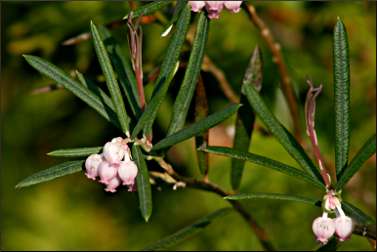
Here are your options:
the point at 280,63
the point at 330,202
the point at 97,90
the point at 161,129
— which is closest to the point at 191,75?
the point at 97,90

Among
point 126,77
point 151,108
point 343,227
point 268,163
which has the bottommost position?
point 343,227

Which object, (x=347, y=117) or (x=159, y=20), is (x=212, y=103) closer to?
(x=159, y=20)

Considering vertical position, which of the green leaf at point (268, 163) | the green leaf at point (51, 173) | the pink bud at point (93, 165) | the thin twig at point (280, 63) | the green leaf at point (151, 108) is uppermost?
the thin twig at point (280, 63)

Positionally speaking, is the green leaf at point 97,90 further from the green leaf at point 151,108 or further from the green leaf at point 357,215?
the green leaf at point 357,215

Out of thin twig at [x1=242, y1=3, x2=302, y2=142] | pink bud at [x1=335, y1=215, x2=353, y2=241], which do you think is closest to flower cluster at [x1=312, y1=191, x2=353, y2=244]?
pink bud at [x1=335, y1=215, x2=353, y2=241]

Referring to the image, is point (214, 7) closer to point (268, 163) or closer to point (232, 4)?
point (232, 4)

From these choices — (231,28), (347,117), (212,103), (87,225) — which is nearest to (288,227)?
(212,103)

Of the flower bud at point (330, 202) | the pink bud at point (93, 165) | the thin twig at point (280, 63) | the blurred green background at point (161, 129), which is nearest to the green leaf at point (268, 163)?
the flower bud at point (330, 202)
